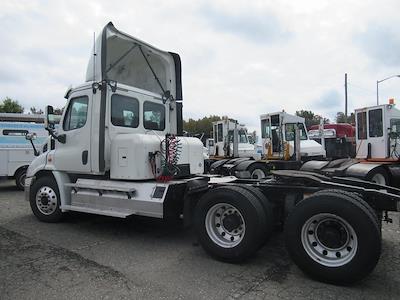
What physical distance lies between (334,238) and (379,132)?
28.2 feet

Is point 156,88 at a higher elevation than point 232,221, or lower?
higher

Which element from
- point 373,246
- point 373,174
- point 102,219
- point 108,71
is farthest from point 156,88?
point 373,174

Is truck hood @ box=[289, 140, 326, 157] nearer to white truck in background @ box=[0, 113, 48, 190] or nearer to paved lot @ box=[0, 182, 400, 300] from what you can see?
paved lot @ box=[0, 182, 400, 300]

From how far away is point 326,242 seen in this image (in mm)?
4098

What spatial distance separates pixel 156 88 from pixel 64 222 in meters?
3.51

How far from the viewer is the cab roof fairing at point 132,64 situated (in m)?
6.36

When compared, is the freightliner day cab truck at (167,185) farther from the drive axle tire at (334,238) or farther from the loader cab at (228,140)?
the loader cab at (228,140)

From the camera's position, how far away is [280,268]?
4.57 m

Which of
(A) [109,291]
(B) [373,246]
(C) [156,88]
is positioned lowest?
(A) [109,291]

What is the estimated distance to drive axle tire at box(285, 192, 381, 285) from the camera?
149 inches

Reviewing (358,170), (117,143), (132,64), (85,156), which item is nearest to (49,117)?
(85,156)

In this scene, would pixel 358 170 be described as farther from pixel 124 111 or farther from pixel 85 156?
pixel 85 156

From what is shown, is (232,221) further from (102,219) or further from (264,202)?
(102,219)

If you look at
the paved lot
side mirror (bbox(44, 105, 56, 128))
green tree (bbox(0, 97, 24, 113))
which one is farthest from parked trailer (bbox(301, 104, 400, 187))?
green tree (bbox(0, 97, 24, 113))
